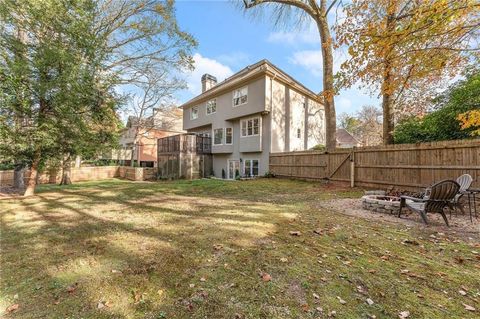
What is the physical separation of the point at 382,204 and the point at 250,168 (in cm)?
1246

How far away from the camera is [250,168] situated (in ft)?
60.6

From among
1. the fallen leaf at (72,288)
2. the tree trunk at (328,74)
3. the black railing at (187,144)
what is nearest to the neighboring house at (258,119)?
the black railing at (187,144)

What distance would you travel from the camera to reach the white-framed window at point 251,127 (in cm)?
1754

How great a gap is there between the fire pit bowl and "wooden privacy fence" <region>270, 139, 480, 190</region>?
117 inches

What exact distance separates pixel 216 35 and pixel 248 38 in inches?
103

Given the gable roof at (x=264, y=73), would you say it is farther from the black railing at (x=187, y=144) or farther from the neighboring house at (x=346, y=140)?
the neighboring house at (x=346, y=140)

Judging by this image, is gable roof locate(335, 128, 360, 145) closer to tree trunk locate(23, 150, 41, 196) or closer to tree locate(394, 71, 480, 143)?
tree locate(394, 71, 480, 143)

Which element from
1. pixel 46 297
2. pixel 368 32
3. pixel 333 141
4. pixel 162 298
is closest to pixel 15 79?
pixel 46 297

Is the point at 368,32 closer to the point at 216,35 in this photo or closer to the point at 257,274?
the point at 257,274

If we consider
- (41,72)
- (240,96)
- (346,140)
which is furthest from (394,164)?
(346,140)

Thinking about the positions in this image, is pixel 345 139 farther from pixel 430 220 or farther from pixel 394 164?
pixel 430 220

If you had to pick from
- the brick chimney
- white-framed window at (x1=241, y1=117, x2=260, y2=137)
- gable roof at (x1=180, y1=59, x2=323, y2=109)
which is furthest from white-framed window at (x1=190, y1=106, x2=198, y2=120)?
white-framed window at (x1=241, y1=117, x2=260, y2=137)

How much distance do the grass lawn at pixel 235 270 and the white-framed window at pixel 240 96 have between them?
14.3 m

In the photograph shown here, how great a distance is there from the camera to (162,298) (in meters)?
2.52
